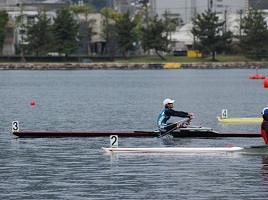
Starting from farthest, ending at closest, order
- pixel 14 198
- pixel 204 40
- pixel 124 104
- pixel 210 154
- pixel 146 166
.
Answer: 1. pixel 204 40
2. pixel 124 104
3. pixel 210 154
4. pixel 146 166
5. pixel 14 198

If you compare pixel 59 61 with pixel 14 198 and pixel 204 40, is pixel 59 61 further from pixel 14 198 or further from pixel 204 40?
pixel 14 198

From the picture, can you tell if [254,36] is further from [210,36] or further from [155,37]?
[155,37]

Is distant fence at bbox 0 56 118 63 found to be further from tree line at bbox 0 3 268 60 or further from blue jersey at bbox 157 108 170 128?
blue jersey at bbox 157 108 170 128

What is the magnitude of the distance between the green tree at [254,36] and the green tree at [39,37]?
32795mm

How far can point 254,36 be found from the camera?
17112cm

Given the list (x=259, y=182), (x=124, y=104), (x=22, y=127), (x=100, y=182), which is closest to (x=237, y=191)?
(x=259, y=182)

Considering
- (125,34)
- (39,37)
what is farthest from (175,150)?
(125,34)

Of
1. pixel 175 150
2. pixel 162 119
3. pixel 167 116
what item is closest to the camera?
pixel 175 150

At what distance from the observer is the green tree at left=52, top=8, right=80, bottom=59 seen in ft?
560

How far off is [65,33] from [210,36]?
80.4ft

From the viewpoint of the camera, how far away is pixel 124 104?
83.2 meters

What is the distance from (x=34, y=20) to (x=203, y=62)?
1265 inches

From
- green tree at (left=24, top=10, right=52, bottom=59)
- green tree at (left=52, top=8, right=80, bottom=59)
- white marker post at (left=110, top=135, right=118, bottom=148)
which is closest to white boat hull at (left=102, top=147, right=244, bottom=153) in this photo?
white marker post at (left=110, top=135, right=118, bottom=148)

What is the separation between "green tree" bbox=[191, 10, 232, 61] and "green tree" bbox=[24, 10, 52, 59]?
81.3ft
